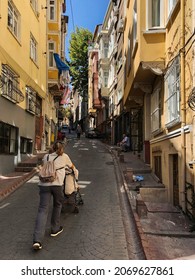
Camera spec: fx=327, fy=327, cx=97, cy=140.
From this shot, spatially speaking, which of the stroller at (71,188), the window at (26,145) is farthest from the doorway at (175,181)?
the window at (26,145)

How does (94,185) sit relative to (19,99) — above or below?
below

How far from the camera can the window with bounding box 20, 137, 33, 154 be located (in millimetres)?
16419

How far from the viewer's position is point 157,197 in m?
10.2

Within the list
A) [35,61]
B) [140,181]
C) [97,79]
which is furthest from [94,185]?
[97,79]

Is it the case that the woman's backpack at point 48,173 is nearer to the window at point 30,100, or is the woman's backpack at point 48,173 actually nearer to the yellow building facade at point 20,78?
the yellow building facade at point 20,78

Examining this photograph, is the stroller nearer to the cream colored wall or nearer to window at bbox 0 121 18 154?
window at bbox 0 121 18 154

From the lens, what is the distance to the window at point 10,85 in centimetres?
1295

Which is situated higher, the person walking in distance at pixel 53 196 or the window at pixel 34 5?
the window at pixel 34 5

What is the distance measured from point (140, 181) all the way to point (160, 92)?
10.5ft

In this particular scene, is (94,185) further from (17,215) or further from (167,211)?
(17,215)

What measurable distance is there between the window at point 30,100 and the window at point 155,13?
8444mm

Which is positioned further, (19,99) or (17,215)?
(19,99)

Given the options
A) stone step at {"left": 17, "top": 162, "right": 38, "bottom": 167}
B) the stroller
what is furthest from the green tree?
the stroller

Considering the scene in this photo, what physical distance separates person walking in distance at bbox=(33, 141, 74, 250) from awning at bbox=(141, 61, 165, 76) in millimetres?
5422
